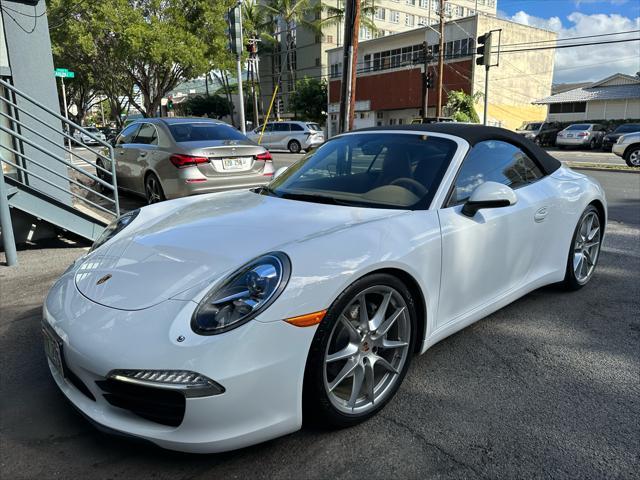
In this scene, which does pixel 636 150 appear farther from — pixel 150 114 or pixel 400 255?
pixel 150 114

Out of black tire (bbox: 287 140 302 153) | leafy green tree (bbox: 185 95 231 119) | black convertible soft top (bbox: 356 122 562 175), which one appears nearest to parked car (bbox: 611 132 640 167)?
black tire (bbox: 287 140 302 153)

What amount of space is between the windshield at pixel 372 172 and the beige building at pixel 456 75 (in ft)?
117

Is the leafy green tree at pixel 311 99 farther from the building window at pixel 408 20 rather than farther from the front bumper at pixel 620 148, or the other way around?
the front bumper at pixel 620 148

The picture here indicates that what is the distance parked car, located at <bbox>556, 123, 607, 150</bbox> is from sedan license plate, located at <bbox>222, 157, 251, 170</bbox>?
24838mm

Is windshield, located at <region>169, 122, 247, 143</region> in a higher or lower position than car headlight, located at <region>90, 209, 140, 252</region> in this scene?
higher

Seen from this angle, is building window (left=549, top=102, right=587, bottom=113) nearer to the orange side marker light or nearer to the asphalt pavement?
the asphalt pavement

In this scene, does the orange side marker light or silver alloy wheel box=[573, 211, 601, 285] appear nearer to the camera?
the orange side marker light

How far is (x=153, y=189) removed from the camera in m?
7.71

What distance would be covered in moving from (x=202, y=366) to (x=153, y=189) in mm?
6389

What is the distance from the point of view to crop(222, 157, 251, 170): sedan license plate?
7.09 metres

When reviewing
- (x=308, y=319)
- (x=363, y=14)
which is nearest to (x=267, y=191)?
(x=308, y=319)

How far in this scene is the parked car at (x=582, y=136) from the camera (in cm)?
2655

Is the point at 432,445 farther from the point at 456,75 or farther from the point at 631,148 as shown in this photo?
the point at 456,75

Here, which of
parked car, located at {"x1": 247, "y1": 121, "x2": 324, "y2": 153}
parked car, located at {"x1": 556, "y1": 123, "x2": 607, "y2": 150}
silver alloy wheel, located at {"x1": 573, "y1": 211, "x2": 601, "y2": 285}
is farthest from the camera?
parked car, located at {"x1": 556, "y1": 123, "x2": 607, "y2": 150}
